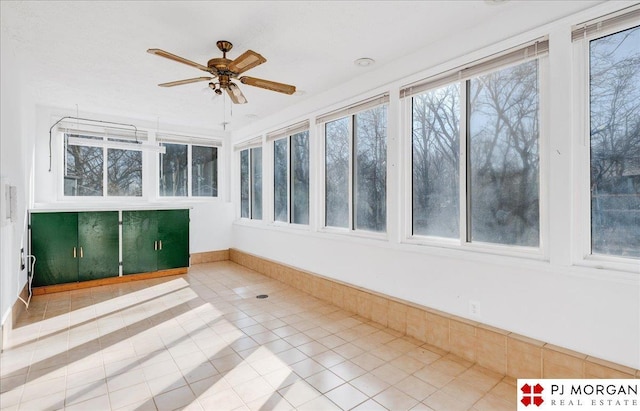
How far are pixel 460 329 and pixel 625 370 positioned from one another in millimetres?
1012

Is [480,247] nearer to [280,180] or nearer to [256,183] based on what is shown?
[280,180]

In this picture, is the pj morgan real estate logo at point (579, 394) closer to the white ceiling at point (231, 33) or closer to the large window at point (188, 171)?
the white ceiling at point (231, 33)

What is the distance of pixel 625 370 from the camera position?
1.97 m

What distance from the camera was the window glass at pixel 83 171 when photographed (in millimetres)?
5414

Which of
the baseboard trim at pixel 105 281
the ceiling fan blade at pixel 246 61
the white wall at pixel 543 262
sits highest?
the ceiling fan blade at pixel 246 61

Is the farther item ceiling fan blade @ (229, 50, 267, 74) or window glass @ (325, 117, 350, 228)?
window glass @ (325, 117, 350, 228)

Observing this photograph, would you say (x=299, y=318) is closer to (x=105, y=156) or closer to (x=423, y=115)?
(x=423, y=115)

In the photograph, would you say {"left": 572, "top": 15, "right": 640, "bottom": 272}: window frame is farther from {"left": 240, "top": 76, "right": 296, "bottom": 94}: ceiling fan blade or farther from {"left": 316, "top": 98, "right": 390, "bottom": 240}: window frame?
{"left": 240, "top": 76, "right": 296, "bottom": 94}: ceiling fan blade

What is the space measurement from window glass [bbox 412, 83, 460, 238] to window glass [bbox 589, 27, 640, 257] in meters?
0.98

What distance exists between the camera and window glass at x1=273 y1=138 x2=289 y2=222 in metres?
5.43

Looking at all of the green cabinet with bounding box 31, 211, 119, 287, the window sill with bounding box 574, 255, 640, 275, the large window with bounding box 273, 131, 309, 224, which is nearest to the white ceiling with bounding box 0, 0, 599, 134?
the large window with bounding box 273, 131, 309, 224

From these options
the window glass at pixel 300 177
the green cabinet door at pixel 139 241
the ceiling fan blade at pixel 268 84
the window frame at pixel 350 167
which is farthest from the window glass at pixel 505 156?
the green cabinet door at pixel 139 241

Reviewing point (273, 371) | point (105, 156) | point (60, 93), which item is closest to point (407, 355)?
point (273, 371)

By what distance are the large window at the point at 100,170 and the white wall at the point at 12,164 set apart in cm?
114
